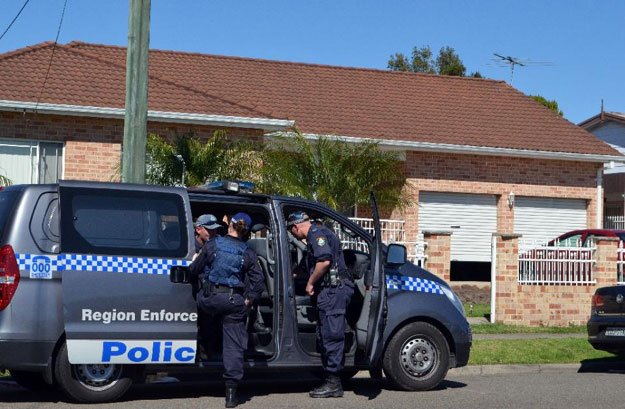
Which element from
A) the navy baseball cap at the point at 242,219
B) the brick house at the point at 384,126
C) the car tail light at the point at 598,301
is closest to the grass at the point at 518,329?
the car tail light at the point at 598,301

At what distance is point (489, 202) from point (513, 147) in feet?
4.54

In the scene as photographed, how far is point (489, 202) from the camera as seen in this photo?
26000 millimetres

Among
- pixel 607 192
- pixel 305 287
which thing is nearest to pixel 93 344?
pixel 305 287

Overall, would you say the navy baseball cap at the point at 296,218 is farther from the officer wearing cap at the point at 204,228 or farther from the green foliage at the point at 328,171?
the green foliage at the point at 328,171

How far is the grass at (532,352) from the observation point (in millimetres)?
13992

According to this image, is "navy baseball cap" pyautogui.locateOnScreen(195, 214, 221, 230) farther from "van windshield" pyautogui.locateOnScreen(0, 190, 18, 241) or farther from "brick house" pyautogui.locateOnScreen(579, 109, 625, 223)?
"brick house" pyautogui.locateOnScreen(579, 109, 625, 223)

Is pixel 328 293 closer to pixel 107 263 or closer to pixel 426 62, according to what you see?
pixel 107 263

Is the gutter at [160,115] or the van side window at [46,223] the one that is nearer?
the van side window at [46,223]

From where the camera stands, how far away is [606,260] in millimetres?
19172

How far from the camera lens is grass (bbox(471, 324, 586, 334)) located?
1730 centimetres

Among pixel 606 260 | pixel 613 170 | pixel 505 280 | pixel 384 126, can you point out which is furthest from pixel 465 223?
pixel 613 170

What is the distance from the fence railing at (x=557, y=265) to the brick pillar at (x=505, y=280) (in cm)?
27

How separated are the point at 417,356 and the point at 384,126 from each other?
1466 centimetres

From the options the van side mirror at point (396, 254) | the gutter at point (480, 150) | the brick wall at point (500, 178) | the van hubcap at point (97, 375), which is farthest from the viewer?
the brick wall at point (500, 178)
